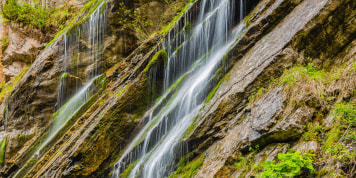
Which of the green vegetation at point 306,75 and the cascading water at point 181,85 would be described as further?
the cascading water at point 181,85

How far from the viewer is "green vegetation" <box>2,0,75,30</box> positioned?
19.1 metres

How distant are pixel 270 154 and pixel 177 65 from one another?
18.4 ft

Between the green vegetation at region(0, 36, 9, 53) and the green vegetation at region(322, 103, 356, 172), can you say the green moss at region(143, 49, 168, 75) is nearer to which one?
the green vegetation at region(322, 103, 356, 172)

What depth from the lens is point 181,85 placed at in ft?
26.5

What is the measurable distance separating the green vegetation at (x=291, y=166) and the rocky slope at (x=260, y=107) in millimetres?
26

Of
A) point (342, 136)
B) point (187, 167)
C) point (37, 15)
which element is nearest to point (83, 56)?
point (37, 15)

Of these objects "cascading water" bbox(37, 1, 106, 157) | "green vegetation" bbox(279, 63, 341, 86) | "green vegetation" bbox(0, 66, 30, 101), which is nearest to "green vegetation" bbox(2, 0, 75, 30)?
"green vegetation" bbox(0, 66, 30, 101)

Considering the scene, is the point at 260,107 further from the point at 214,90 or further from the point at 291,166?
the point at 214,90

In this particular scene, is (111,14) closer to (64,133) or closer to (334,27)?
(64,133)

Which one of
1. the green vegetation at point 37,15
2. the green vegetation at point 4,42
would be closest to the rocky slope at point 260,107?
the green vegetation at point 37,15

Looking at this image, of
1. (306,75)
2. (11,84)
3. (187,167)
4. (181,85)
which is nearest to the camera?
(306,75)

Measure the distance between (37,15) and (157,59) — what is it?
14.0m

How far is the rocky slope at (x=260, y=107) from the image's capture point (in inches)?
156

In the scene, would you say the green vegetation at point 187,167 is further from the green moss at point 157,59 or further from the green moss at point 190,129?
the green moss at point 157,59
